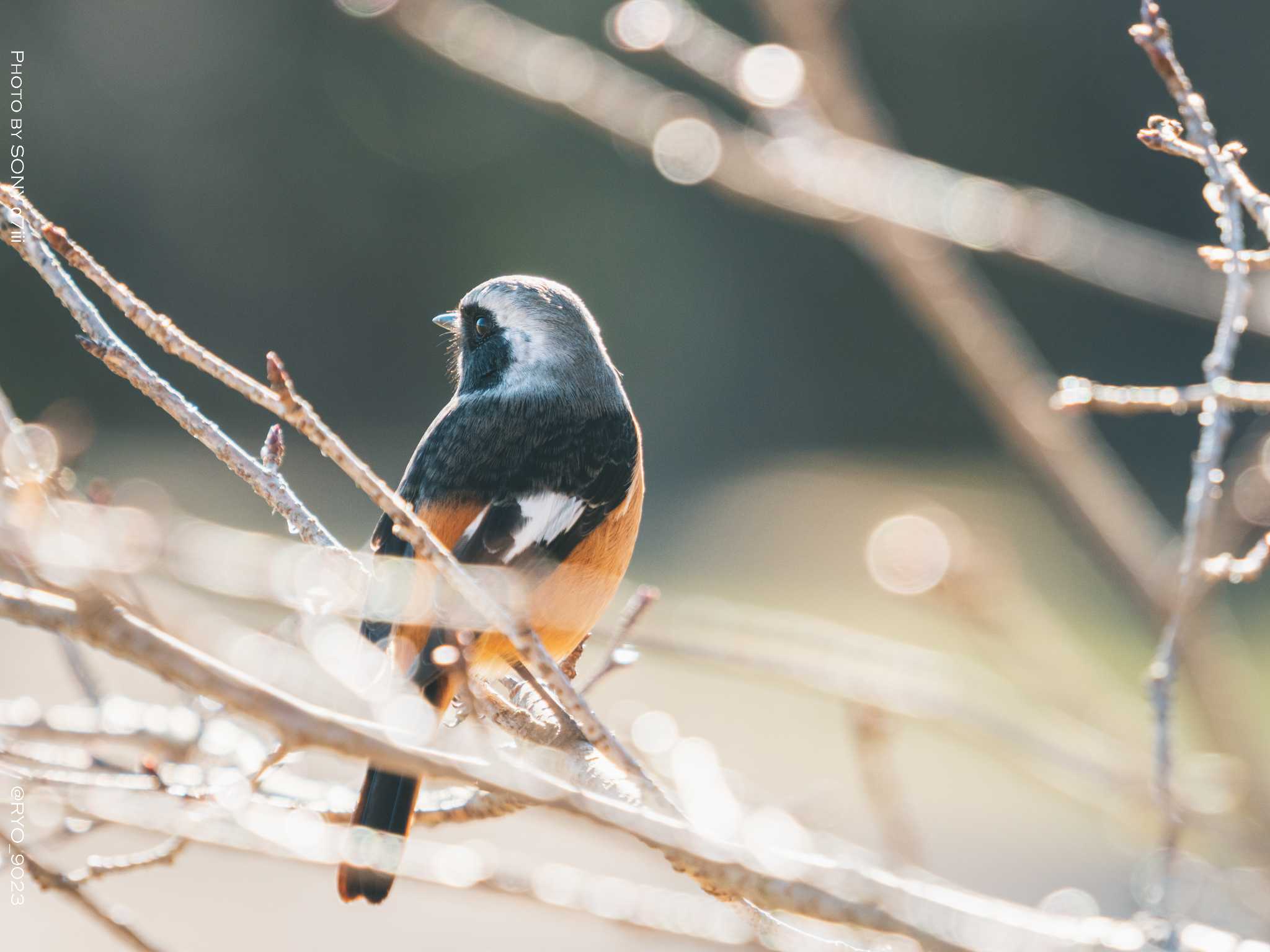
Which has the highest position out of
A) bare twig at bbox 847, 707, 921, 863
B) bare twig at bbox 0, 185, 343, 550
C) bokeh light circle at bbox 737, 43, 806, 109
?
bokeh light circle at bbox 737, 43, 806, 109

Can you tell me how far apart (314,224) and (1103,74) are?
7.03m

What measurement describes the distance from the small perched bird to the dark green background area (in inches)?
338

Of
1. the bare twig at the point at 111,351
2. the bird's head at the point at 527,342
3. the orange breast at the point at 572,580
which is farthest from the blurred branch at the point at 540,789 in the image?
the bird's head at the point at 527,342

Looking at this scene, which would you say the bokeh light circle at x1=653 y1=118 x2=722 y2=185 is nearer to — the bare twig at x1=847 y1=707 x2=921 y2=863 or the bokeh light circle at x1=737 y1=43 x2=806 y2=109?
the bokeh light circle at x1=737 y1=43 x2=806 y2=109

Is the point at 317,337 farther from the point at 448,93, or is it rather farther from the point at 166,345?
the point at 166,345

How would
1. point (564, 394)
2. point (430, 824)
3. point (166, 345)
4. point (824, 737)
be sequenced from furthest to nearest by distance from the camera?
point (824, 737) → point (564, 394) → point (430, 824) → point (166, 345)

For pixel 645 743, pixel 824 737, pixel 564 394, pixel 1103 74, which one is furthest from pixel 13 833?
pixel 1103 74

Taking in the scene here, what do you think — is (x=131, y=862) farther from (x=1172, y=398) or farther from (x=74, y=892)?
(x=1172, y=398)

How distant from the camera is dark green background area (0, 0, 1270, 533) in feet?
37.6

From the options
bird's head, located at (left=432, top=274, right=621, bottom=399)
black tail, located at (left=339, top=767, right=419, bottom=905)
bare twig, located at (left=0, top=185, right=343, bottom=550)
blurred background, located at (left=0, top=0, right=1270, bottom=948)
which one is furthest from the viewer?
blurred background, located at (left=0, top=0, right=1270, bottom=948)

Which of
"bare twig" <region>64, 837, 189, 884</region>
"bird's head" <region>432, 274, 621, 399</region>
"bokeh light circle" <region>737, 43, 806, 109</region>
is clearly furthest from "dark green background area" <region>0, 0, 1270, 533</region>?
"bare twig" <region>64, 837, 189, 884</region>

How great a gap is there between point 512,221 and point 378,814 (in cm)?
1066

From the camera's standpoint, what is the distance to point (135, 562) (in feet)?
3.76

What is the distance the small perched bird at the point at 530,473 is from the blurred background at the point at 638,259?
7.12 m
